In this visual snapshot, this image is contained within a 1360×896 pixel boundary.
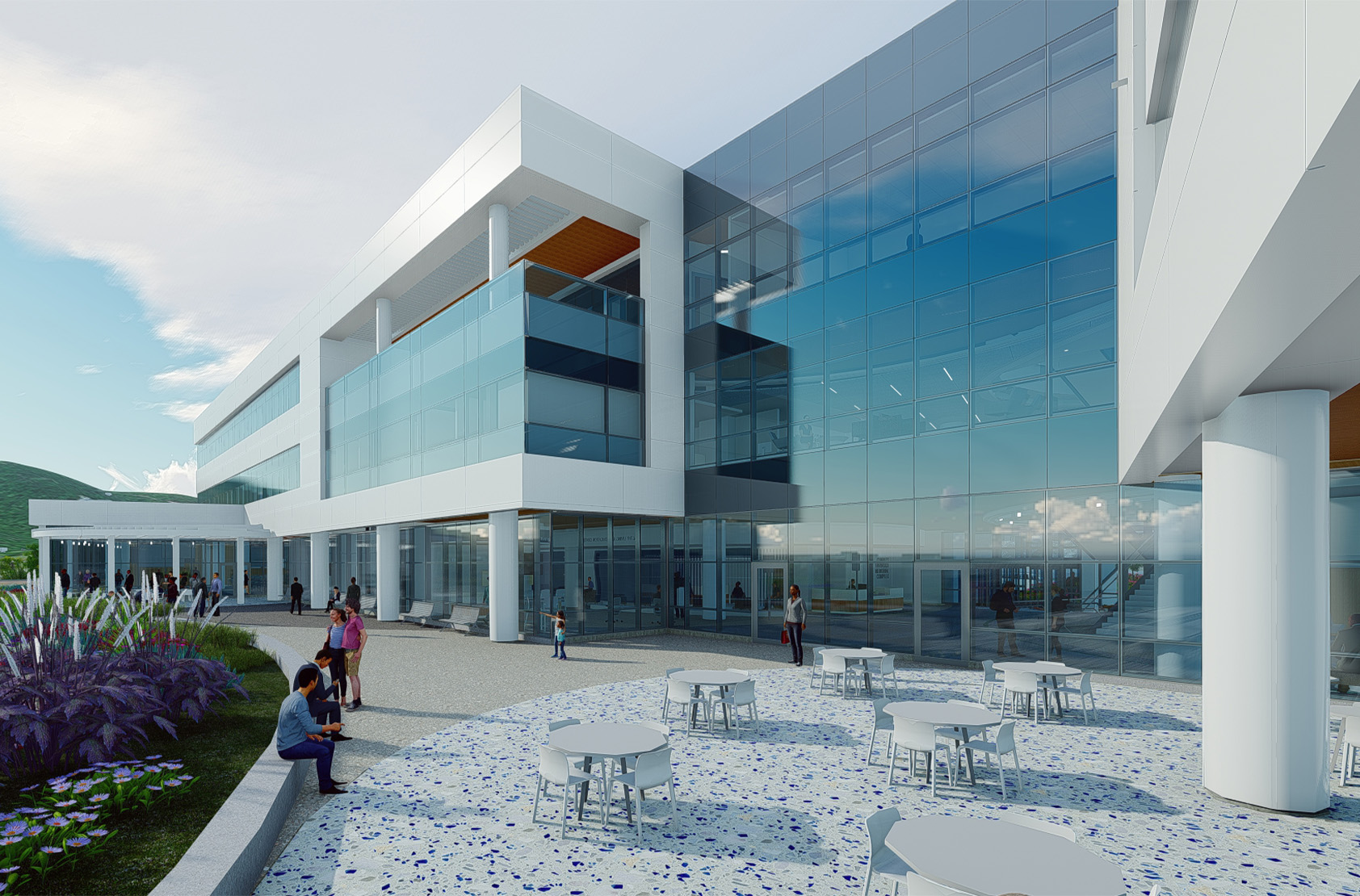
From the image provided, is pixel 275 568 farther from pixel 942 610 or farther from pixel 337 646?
pixel 942 610

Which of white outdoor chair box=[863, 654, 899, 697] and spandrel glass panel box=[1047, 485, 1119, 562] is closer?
white outdoor chair box=[863, 654, 899, 697]

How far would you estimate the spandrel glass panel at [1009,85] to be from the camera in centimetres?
1560

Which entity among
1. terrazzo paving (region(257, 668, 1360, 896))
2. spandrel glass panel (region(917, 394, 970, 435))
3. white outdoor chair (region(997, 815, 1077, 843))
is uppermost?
spandrel glass panel (region(917, 394, 970, 435))

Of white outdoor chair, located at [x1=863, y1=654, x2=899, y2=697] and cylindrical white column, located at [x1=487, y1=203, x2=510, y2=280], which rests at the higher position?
cylindrical white column, located at [x1=487, y1=203, x2=510, y2=280]

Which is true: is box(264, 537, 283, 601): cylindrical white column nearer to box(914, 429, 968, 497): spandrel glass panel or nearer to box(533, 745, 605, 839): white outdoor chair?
box(914, 429, 968, 497): spandrel glass panel

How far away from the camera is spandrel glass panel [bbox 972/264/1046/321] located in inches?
603

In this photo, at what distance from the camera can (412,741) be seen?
10203 millimetres

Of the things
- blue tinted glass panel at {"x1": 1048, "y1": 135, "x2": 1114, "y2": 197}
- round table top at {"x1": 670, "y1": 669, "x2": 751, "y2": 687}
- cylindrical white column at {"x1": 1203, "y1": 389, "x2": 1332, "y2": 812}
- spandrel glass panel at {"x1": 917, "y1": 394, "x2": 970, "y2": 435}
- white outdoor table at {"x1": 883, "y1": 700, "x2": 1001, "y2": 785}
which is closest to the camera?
cylindrical white column at {"x1": 1203, "y1": 389, "x2": 1332, "y2": 812}

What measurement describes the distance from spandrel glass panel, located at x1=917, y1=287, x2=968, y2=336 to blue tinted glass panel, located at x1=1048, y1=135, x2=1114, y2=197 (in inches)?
106

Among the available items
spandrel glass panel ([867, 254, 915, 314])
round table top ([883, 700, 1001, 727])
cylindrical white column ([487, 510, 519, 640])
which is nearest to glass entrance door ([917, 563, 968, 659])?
spandrel glass panel ([867, 254, 915, 314])

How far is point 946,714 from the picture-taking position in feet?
28.4

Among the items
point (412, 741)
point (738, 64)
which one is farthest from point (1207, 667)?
point (738, 64)

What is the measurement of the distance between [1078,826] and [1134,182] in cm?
917

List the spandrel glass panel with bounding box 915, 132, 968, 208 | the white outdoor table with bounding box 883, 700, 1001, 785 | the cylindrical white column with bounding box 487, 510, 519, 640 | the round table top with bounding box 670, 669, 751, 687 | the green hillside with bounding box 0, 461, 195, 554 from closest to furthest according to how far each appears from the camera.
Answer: the white outdoor table with bounding box 883, 700, 1001, 785 → the round table top with bounding box 670, 669, 751, 687 → the spandrel glass panel with bounding box 915, 132, 968, 208 → the cylindrical white column with bounding box 487, 510, 519, 640 → the green hillside with bounding box 0, 461, 195, 554
